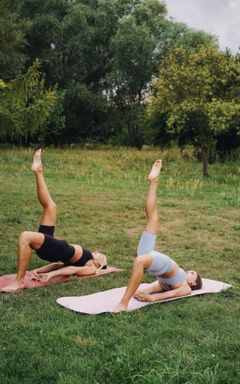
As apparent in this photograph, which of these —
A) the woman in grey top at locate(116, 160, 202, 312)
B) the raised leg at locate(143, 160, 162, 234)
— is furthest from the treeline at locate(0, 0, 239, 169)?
the woman in grey top at locate(116, 160, 202, 312)

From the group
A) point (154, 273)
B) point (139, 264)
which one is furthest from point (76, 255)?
point (139, 264)

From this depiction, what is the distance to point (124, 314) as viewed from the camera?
5250 mm

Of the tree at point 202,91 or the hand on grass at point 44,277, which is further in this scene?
the tree at point 202,91

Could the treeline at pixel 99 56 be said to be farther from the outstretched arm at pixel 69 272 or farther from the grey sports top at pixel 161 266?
the grey sports top at pixel 161 266

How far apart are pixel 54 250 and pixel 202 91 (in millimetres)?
12520

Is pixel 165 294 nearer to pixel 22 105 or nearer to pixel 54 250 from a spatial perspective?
pixel 54 250

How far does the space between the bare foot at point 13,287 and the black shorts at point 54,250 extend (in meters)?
0.46

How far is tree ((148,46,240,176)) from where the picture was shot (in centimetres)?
1738

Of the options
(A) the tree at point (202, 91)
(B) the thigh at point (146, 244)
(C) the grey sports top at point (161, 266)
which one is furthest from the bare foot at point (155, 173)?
(A) the tree at point (202, 91)

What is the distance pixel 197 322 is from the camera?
5.07m

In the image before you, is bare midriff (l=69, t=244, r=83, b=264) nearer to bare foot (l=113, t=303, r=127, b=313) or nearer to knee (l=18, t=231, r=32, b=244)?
knee (l=18, t=231, r=32, b=244)

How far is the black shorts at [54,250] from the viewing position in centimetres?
638

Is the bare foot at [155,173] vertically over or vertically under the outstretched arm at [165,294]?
over

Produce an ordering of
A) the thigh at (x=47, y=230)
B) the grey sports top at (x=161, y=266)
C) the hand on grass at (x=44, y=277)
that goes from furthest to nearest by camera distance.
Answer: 1. the thigh at (x=47, y=230)
2. the hand on grass at (x=44, y=277)
3. the grey sports top at (x=161, y=266)
